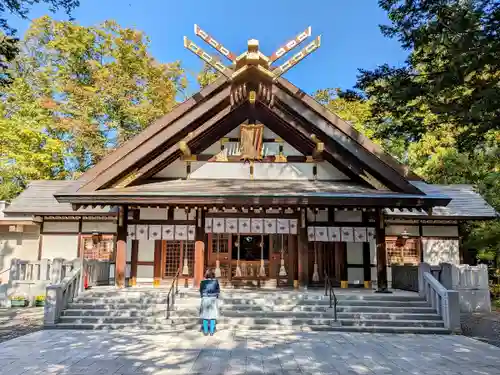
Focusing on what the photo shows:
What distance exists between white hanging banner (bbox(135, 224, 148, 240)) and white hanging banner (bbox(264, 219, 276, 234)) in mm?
4374

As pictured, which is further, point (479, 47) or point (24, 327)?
point (24, 327)

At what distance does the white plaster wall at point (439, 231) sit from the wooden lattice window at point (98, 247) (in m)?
14.2

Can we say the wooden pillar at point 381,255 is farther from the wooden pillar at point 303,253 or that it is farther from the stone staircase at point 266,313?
the wooden pillar at point 303,253

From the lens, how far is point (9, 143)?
21.4m

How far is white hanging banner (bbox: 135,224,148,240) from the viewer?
13.5 m

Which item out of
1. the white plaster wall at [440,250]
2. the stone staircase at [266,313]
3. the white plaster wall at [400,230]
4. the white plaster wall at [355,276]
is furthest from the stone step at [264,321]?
the white plaster wall at [440,250]

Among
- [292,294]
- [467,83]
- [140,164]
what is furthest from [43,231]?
[467,83]

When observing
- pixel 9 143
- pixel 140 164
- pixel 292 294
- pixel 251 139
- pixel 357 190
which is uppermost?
pixel 9 143

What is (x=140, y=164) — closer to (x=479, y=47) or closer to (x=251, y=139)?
(x=251, y=139)

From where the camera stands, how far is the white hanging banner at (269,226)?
1356cm

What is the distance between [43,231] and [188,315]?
10.1m

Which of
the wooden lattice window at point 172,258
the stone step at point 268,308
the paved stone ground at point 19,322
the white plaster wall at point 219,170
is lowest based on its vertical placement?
the paved stone ground at point 19,322

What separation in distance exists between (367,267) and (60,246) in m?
13.4

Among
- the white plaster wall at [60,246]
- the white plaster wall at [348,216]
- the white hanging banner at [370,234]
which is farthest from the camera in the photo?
the white plaster wall at [60,246]
